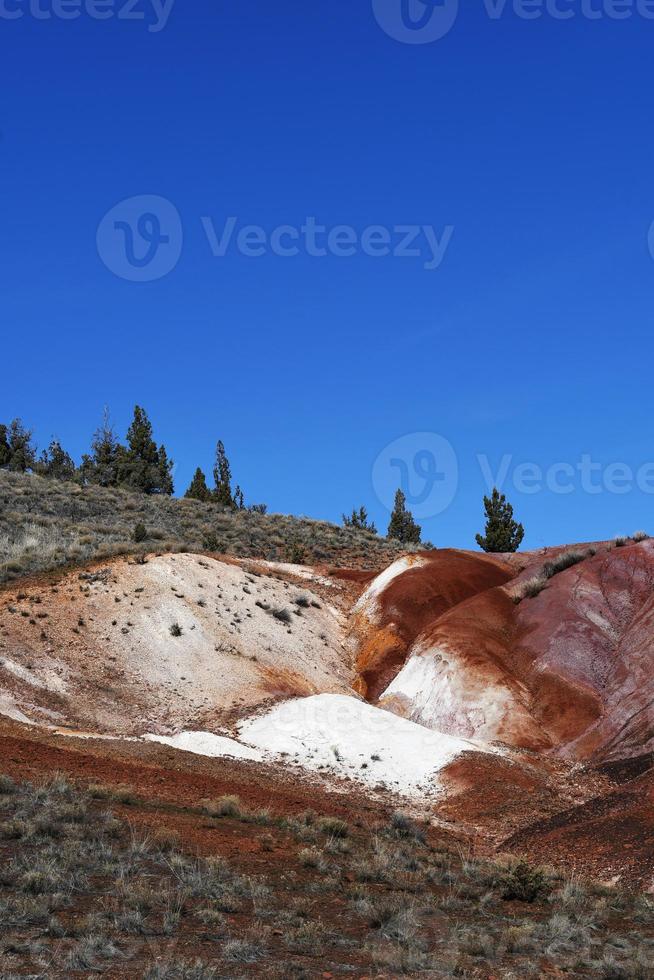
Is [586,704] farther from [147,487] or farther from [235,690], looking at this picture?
[147,487]

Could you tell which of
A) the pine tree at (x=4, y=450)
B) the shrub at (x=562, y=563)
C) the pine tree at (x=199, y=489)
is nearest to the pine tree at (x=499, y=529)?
the shrub at (x=562, y=563)

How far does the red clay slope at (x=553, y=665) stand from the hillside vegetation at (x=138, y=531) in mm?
12506

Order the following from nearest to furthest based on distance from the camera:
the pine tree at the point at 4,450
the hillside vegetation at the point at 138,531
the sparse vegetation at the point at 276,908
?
the sparse vegetation at the point at 276,908
the hillside vegetation at the point at 138,531
the pine tree at the point at 4,450

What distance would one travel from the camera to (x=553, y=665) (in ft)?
96.6

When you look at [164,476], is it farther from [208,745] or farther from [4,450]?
[208,745]

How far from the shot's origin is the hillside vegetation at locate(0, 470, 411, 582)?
122 feet

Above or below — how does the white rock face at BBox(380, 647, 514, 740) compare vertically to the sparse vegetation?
above

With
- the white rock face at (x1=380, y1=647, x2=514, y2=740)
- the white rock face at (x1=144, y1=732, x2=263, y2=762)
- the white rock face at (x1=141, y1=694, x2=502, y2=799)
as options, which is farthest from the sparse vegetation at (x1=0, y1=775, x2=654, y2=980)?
the white rock face at (x1=380, y1=647, x2=514, y2=740)

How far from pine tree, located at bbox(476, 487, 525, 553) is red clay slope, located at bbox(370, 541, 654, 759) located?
640 inches

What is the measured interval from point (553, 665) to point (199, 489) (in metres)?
48.5

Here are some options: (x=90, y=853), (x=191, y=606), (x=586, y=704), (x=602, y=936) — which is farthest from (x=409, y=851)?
(x=191, y=606)

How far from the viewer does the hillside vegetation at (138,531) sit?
37094 millimetres

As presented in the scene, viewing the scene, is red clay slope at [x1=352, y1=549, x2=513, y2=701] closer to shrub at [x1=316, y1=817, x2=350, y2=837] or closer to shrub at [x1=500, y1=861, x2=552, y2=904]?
shrub at [x1=316, y1=817, x2=350, y2=837]

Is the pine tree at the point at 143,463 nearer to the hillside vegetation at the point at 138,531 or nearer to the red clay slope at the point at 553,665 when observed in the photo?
the hillside vegetation at the point at 138,531
